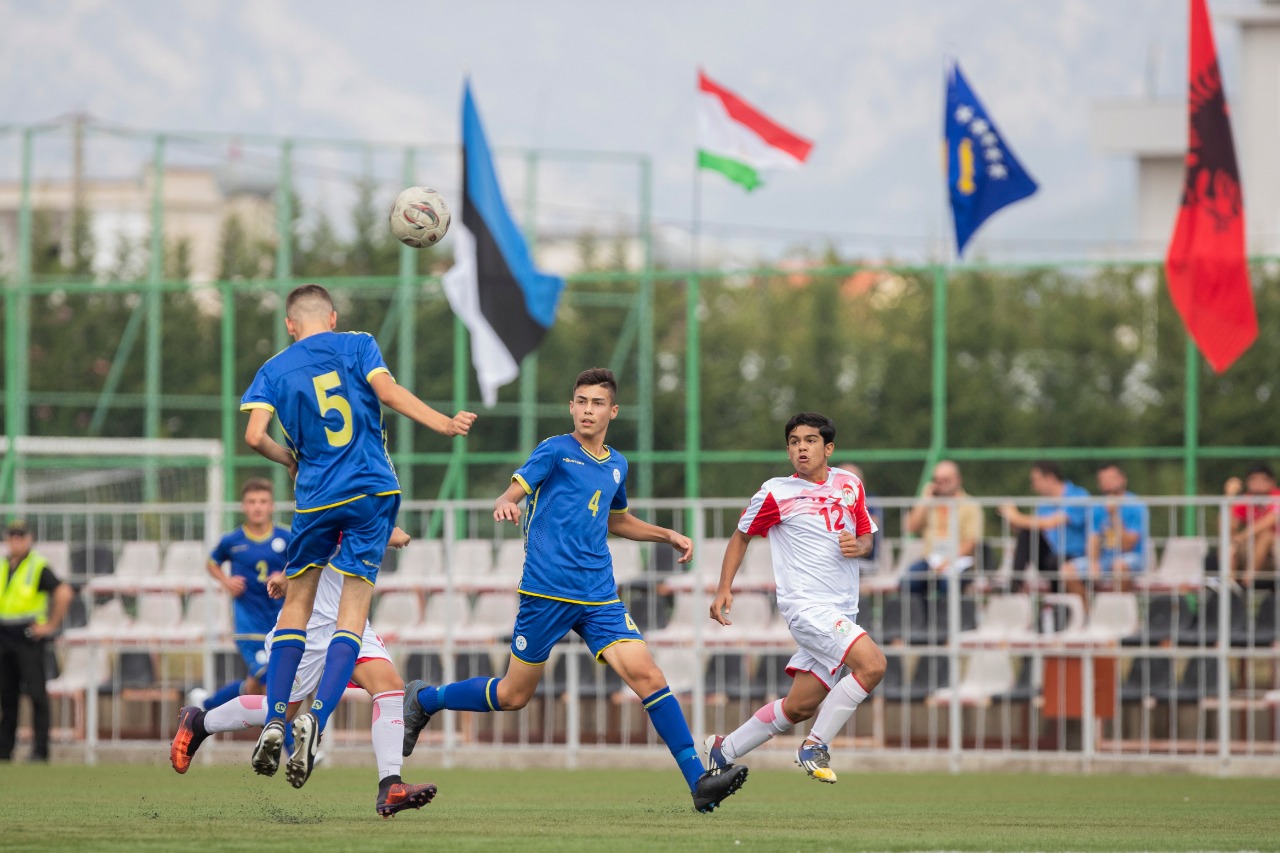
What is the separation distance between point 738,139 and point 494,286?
9.98 ft

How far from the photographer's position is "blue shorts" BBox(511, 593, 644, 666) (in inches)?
365

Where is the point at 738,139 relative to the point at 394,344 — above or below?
above

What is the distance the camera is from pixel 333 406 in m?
8.66

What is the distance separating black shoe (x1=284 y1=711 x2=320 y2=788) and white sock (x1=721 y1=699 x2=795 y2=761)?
2.50 meters

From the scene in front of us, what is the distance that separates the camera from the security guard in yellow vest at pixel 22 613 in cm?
1598

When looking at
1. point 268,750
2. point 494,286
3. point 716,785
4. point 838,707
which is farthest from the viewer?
point 494,286

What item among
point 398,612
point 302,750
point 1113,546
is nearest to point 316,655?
point 302,750

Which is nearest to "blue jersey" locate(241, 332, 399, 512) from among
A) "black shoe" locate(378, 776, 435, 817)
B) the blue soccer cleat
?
"black shoe" locate(378, 776, 435, 817)

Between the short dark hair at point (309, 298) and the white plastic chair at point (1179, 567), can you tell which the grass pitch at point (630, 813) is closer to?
the white plastic chair at point (1179, 567)

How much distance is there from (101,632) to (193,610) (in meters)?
0.78

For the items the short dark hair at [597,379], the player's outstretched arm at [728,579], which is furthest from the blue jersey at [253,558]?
the short dark hair at [597,379]

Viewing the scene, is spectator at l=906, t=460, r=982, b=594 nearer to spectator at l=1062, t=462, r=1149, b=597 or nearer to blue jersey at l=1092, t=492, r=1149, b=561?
spectator at l=1062, t=462, r=1149, b=597

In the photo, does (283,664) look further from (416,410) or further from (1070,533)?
(1070,533)

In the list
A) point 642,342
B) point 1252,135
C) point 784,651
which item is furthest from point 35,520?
point 1252,135
